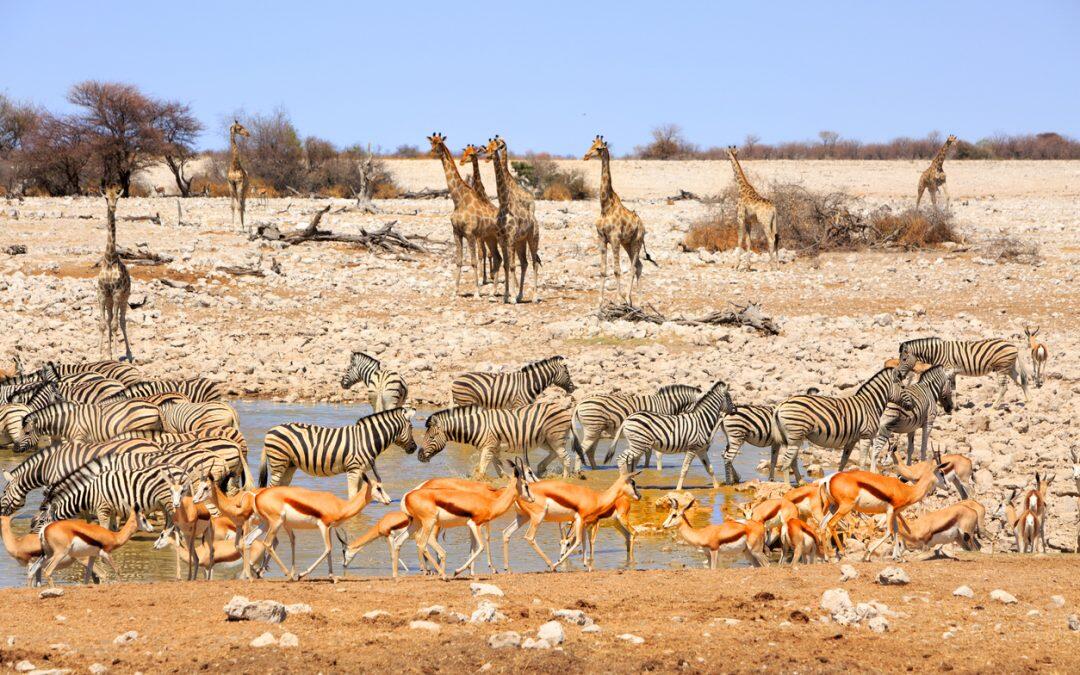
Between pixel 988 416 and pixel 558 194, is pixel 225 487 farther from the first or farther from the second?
pixel 558 194

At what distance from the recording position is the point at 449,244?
25.7m

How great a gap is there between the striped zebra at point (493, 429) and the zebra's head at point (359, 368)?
295 cm

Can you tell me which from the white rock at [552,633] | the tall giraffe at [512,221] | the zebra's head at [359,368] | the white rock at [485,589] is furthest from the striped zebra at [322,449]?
the tall giraffe at [512,221]

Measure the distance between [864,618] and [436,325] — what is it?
13.0 meters

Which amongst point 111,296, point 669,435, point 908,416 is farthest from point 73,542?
point 111,296

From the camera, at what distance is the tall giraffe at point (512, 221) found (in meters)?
21.1

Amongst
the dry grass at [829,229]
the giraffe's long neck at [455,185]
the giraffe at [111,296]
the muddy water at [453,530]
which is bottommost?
the muddy water at [453,530]

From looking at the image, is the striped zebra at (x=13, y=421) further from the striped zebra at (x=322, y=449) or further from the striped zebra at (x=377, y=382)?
the striped zebra at (x=377, y=382)

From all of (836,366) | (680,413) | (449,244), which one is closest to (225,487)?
(680,413)

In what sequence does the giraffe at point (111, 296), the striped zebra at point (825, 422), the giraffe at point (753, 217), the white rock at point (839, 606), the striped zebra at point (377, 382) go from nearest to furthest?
the white rock at point (839, 606), the striped zebra at point (825, 422), the striped zebra at point (377, 382), the giraffe at point (111, 296), the giraffe at point (753, 217)

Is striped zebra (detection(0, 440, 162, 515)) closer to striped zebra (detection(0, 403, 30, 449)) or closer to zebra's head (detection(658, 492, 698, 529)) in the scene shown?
striped zebra (detection(0, 403, 30, 449))

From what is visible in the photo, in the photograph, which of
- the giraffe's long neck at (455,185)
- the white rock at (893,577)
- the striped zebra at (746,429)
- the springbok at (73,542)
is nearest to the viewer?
the white rock at (893,577)

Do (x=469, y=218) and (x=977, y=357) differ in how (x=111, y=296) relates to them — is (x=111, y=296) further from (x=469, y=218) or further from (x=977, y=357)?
(x=977, y=357)

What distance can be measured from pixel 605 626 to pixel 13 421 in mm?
8004
